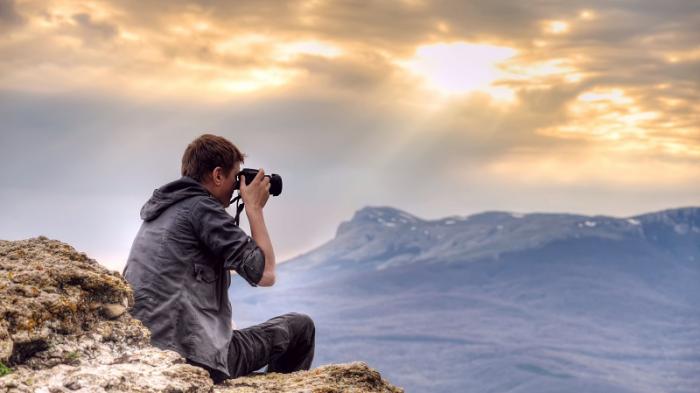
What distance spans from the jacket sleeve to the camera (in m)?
0.55

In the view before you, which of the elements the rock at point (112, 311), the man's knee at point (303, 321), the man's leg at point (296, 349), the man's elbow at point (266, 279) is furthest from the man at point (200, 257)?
the man's knee at point (303, 321)

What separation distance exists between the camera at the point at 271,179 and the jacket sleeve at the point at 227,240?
1.82 feet

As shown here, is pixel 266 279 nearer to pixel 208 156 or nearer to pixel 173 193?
pixel 173 193

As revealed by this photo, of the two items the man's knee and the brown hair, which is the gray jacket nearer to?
the brown hair

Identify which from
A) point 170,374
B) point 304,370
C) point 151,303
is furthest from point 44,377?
point 304,370

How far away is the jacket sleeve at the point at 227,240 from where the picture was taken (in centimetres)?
943

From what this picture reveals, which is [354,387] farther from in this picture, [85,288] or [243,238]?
[85,288]

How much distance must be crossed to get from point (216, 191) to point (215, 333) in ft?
4.58

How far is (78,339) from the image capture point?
8273 millimetres

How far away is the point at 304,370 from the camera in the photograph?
1062 cm

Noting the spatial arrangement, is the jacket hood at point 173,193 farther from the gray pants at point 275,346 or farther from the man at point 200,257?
the gray pants at point 275,346

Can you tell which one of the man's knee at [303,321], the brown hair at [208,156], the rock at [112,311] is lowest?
the man's knee at [303,321]

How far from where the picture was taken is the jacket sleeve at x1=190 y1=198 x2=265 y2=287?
9430 mm

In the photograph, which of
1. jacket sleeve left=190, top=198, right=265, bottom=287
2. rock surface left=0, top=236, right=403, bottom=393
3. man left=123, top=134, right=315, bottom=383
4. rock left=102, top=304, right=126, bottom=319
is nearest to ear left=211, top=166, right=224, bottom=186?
man left=123, top=134, right=315, bottom=383
